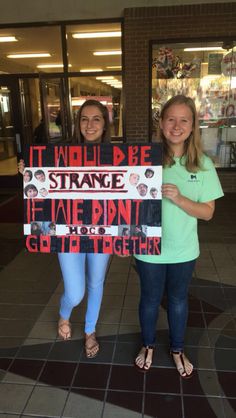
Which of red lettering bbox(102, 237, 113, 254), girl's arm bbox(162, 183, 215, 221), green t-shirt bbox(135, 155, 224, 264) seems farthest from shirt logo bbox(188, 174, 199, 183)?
red lettering bbox(102, 237, 113, 254)

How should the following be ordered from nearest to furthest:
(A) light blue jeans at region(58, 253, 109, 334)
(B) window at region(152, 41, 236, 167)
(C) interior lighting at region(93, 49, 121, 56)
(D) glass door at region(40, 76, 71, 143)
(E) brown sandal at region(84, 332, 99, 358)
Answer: (A) light blue jeans at region(58, 253, 109, 334) → (E) brown sandal at region(84, 332, 99, 358) → (B) window at region(152, 41, 236, 167) → (C) interior lighting at region(93, 49, 121, 56) → (D) glass door at region(40, 76, 71, 143)

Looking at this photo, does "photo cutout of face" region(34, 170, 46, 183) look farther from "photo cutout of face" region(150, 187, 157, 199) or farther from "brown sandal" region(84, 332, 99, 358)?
"brown sandal" region(84, 332, 99, 358)

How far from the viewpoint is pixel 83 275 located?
261 cm

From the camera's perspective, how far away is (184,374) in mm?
2539

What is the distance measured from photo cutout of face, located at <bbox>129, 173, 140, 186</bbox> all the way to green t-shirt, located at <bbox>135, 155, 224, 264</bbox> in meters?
0.17

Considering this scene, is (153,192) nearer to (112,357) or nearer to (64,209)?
(64,209)

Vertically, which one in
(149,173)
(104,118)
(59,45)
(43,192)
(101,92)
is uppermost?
(59,45)

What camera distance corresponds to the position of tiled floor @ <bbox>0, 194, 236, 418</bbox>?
91.3 inches

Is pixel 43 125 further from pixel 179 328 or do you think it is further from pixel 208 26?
pixel 179 328

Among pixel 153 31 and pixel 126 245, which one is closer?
pixel 126 245

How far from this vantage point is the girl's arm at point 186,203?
2.11 meters

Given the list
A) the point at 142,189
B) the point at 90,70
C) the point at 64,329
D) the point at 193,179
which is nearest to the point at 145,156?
the point at 142,189

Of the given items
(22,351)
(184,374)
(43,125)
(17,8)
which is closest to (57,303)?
(22,351)

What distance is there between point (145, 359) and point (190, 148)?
1513 mm
